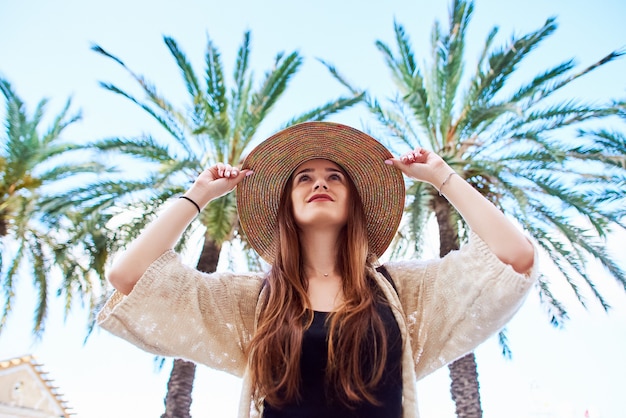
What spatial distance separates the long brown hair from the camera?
1870mm

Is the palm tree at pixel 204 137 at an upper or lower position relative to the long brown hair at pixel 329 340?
upper

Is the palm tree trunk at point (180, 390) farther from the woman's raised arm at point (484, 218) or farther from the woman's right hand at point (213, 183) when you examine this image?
the woman's raised arm at point (484, 218)

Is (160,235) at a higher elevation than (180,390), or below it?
below

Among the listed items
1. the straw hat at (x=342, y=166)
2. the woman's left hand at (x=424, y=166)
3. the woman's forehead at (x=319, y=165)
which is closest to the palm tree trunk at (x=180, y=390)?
the straw hat at (x=342, y=166)

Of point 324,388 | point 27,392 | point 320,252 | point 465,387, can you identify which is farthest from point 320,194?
point 27,392

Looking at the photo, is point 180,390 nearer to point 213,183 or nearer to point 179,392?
point 179,392

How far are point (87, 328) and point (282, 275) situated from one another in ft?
26.6

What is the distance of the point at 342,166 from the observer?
2703 millimetres

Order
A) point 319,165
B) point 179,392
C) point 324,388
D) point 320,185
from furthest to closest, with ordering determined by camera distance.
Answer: point 179,392, point 319,165, point 320,185, point 324,388

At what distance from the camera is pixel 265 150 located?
2678mm

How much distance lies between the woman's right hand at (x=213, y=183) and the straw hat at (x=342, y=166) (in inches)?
8.9

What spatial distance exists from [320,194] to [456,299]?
0.77 m

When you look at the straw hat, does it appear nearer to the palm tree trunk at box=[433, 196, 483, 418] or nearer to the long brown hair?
the long brown hair

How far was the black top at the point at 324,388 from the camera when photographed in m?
1.83
